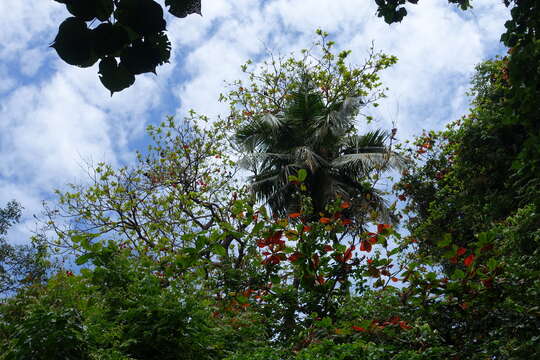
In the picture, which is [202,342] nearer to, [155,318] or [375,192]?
[155,318]

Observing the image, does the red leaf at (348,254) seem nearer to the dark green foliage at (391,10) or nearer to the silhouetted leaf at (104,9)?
the dark green foliage at (391,10)

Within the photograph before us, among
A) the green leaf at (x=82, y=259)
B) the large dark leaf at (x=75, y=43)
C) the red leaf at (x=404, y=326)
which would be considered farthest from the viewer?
the red leaf at (x=404, y=326)

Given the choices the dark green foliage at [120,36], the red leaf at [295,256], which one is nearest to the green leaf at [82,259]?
the red leaf at [295,256]

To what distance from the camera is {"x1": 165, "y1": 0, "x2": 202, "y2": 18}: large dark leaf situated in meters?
1.17

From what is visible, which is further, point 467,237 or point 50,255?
point 50,255

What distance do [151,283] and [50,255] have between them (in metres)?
8.68

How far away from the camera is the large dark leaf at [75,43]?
3.43 ft

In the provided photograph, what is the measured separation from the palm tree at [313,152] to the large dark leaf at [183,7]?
8.98 metres

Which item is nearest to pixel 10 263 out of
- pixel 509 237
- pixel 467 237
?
pixel 467 237

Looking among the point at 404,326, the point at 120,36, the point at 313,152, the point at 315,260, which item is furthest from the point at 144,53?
the point at 313,152

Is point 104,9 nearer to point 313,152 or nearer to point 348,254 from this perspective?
point 348,254

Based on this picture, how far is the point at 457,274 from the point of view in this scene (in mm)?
3523

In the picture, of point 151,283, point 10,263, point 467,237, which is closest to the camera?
point 151,283

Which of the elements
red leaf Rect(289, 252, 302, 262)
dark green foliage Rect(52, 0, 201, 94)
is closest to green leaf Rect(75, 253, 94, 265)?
red leaf Rect(289, 252, 302, 262)
